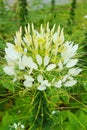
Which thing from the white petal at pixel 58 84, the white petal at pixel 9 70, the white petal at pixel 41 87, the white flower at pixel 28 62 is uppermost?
the white flower at pixel 28 62

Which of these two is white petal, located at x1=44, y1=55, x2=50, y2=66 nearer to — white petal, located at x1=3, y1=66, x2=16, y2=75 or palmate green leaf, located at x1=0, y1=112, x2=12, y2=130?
white petal, located at x1=3, y1=66, x2=16, y2=75

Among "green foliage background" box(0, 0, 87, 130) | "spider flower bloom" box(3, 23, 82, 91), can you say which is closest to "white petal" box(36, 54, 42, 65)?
"spider flower bloom" box(3, 23, 82, 91)

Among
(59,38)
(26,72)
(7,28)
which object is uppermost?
(7,28)

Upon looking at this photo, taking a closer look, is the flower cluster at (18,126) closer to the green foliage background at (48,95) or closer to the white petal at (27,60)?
the green foliage background at (48,95)

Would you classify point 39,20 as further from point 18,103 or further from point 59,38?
point 59,38

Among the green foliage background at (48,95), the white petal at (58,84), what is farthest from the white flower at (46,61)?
the green foliage background at (48,95)

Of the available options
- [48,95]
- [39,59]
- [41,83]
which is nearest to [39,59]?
[39,59]

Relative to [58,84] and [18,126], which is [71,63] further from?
[18,126]

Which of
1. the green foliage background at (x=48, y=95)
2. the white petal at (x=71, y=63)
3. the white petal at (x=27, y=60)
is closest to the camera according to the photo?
the white petal at (x=27, y=60)

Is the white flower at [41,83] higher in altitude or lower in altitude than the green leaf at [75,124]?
higher

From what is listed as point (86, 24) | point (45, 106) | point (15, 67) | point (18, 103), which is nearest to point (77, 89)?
point (18, 103)
